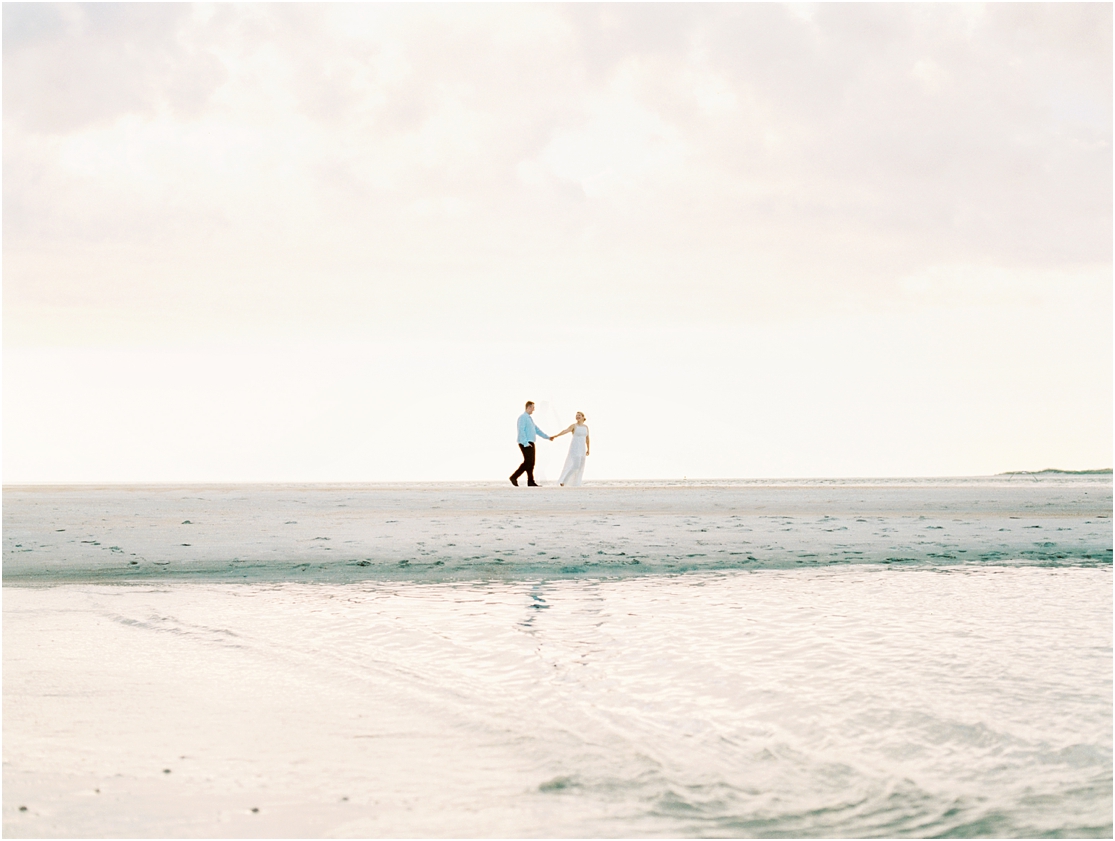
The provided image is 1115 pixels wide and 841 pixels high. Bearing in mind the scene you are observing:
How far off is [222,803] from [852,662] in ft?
15.9

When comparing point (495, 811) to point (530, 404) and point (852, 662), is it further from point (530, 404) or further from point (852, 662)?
point (530, 404)

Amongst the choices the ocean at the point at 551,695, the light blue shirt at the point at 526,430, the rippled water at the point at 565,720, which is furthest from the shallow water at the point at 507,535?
the rippled water at the point at 565,720

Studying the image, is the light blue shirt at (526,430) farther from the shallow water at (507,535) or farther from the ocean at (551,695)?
the ocean at (551,695)

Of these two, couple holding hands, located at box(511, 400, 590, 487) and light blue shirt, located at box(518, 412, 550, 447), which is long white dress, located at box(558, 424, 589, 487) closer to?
couple holding hands, located at box(511, 400, 590, 487)

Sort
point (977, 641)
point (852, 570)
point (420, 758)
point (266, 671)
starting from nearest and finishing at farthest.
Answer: point (420, 758) < point (266, 671) < point (977, 641) < point (852, 570)

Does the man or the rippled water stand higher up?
the man

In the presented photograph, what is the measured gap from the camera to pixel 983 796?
14.4 feet

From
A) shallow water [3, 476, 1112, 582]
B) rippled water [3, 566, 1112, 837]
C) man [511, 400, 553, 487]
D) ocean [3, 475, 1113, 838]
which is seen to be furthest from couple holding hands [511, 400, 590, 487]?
rippled water [3, 566, 1112, 837]

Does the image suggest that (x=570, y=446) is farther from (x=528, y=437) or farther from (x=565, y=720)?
(x=565, y=720)

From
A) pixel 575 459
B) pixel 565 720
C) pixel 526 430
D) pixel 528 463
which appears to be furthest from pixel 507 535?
pixel 565 720

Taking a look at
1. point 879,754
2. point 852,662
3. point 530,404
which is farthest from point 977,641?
point 530,404

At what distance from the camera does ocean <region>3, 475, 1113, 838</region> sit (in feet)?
13.7

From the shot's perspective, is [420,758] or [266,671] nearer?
[420,758]

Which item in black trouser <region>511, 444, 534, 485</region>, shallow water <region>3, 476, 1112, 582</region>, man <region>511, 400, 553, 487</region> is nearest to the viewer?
shallow water <region>3, 476, 1112, 582</region>
